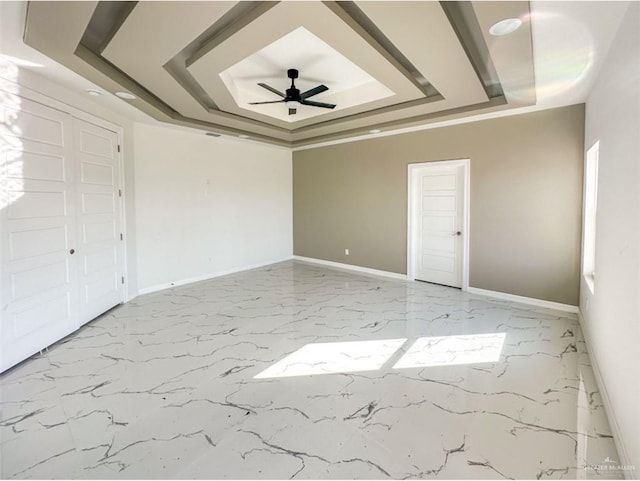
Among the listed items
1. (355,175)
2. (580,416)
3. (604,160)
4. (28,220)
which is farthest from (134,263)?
(604,160)

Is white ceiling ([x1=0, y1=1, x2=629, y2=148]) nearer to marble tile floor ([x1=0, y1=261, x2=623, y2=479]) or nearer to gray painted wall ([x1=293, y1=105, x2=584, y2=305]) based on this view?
gray painted wall ([x1=293, y1=105, x2=584, y2=305])

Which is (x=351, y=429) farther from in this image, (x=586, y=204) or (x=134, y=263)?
(x=134, y=263)

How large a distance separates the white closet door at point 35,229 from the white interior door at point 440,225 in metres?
4.93

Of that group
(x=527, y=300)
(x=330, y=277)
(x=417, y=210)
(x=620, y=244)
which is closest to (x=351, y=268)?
(x=330, y=277)

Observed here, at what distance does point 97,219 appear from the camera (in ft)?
12.9

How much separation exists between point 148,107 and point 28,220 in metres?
1.95

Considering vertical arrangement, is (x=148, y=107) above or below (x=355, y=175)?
above

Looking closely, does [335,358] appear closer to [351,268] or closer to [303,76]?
[303,76]

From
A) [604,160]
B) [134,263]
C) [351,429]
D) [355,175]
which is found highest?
[355,175]

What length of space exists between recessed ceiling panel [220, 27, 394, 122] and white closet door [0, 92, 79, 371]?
184cm

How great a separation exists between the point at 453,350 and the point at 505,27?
273cm

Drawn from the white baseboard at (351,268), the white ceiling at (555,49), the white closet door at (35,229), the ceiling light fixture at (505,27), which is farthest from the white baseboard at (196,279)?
the ceiling light fixture at (505,27)

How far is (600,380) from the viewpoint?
240 cm

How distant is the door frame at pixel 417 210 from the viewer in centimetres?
486
